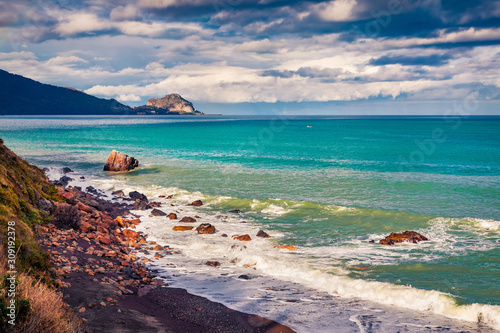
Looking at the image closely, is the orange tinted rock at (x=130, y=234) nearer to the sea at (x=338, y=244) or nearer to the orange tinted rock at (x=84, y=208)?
the sea at (x=338, y=244)

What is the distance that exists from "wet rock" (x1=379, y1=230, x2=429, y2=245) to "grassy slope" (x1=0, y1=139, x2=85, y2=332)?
15.7 m

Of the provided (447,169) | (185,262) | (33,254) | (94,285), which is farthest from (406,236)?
(447,169)

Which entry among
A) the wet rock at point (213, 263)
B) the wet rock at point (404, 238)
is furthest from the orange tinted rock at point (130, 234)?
the wet rock at point (404, 238)

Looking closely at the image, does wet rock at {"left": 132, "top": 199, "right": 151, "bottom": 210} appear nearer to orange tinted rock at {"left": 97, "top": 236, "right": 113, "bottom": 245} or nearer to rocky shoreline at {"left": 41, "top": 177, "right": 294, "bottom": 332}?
rocky shoreline at {"left": 41, "top": 177, "right": 294, "bottom": 332}

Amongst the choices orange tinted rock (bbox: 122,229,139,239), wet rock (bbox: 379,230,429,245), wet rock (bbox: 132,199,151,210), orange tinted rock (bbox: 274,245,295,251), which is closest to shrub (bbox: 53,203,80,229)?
orange tinted rock (bbox: 122,229,139,239)

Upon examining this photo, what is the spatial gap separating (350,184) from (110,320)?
28949 millimetres

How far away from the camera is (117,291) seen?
11.0m

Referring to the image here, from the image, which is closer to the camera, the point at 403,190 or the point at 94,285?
the point at 94,285

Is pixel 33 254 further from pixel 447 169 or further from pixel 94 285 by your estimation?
pixel 447 169

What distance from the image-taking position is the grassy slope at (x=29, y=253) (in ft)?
20.3

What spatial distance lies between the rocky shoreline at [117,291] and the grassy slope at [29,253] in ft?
2.74

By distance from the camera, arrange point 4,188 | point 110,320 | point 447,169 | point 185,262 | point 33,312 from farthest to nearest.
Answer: point 447,169 < point 185,262 < point 4,188 < point 110,320 < point 33,312

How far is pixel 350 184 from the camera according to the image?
1356 inches

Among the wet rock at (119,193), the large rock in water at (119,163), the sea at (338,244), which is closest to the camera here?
the sea at (338,244)
